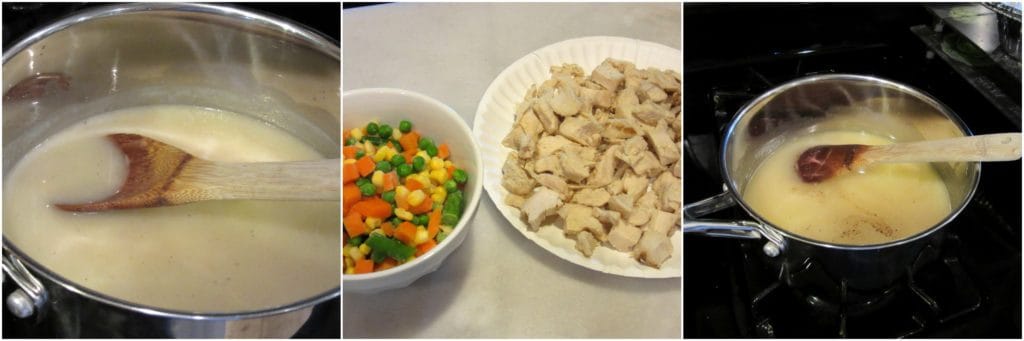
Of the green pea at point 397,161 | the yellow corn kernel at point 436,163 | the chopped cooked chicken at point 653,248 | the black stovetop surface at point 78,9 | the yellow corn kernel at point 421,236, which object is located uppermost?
the black stovetop surface at point 78,9

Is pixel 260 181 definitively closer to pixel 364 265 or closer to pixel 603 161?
pixel 364 265

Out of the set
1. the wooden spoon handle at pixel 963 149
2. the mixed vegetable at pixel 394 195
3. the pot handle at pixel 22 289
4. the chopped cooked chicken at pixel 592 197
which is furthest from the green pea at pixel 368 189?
the wooden spoon handle at pixel 963 149

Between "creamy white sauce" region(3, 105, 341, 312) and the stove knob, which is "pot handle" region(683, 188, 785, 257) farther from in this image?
the stove knob

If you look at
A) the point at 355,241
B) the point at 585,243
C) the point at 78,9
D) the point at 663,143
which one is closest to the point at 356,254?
the point at 355,241

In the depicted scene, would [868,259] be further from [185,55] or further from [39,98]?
[39,98]

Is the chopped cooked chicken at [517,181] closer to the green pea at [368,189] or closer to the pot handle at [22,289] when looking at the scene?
the green pea at [368,189]
